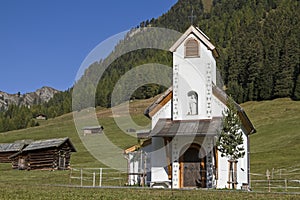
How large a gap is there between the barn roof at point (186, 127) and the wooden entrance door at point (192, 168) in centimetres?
153

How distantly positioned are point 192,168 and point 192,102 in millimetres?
4231

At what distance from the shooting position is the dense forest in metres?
117

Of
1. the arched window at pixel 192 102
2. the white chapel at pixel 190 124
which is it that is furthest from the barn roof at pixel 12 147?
the arched window at pixel 192 102

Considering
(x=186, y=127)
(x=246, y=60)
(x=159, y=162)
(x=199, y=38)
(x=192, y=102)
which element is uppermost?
(x=246, y=60)

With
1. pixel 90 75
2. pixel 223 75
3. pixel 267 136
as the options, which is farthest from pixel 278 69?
pixel 90 75

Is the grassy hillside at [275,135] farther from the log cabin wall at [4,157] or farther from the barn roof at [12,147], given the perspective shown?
the log cabin wall at [4,157]

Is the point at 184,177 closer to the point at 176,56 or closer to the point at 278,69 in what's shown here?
the point at 176,56

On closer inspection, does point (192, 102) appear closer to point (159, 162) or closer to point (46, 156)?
point (159, 162)

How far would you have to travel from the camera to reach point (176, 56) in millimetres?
32188

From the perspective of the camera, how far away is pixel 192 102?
31.8m

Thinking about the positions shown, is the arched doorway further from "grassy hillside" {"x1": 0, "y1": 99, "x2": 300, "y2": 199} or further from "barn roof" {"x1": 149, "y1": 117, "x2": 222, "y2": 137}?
"grassy hillside" {"x1": 0, "y1": 99, "x2": 300, "y2": 199}

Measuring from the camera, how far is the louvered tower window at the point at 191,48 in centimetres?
3183

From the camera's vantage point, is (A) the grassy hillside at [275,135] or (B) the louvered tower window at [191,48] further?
(A) the grassy hillside at [275,135]

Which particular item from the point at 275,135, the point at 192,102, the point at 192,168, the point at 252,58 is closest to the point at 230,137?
the point at 192,168
